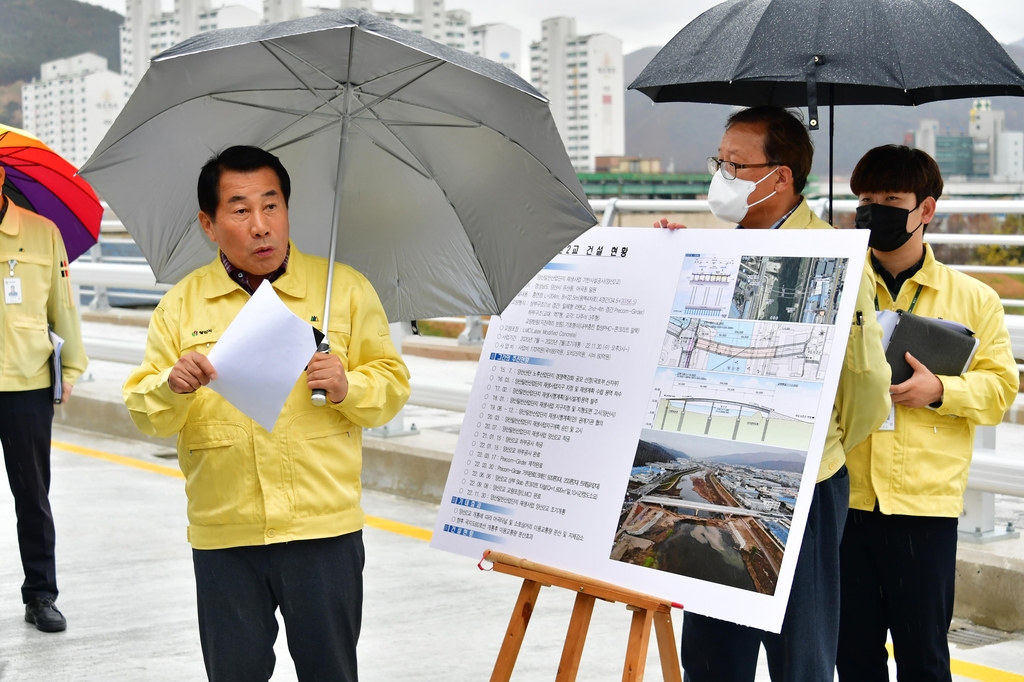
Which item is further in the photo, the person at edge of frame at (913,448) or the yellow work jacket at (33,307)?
the yellow work jacket at (33,307)

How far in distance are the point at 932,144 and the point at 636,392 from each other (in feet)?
201

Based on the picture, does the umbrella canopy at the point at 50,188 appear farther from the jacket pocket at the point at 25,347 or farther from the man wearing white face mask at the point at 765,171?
the man wearing white face mask at the point at 765,171

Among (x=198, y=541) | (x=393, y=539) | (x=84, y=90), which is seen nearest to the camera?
(x=198, y=541)

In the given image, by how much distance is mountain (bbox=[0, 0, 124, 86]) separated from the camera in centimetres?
5928

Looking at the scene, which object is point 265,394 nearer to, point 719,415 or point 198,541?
point 198,541

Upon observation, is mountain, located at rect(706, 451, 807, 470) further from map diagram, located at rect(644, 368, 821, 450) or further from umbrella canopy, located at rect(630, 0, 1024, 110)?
umbrella canopy, located at rect(630, 0, 1024, 110)

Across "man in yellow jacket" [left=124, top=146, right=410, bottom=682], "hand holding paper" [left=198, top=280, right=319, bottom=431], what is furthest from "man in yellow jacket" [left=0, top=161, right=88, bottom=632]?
"hand holding paper" [left=198, top=280, right=319, bottom=431]

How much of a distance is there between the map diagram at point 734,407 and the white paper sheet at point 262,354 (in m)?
0.92

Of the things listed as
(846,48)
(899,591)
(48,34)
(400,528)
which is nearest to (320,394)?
(846,48)

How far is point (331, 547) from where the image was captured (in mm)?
3125

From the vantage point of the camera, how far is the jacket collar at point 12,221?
507 cm

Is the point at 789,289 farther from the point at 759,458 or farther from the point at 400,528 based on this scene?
the point at 400,528

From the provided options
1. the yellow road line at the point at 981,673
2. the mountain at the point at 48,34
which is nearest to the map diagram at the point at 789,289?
the yellow road line at the point at 981,673

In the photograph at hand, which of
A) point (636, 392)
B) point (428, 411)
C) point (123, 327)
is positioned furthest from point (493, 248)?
point (123, 327)
